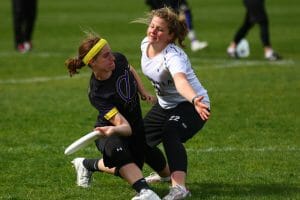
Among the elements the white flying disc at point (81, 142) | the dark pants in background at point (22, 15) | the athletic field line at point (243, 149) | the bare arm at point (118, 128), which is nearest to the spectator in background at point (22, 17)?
the dark pants in background at point (22, 15)

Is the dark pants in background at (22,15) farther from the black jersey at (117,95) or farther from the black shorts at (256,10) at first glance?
the black jersey at (117,95)

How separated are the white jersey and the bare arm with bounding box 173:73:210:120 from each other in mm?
224

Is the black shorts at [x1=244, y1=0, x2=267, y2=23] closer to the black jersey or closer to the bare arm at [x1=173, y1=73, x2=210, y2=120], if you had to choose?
the black jersey

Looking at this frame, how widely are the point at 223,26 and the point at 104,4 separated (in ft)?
35.7

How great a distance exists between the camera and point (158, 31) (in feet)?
25.7

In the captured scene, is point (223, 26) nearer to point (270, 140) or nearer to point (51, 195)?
point (270, 140)

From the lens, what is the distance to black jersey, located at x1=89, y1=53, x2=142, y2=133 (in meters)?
7.45

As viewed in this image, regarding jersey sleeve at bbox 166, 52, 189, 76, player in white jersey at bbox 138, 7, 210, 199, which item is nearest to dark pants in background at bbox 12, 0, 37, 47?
player in white jersey at bbox 138, 7, 210, 199

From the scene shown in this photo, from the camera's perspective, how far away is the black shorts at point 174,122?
304 inches

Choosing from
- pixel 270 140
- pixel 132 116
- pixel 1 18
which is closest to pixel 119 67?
pixel 132 116

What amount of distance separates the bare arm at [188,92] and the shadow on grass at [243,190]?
0.94m

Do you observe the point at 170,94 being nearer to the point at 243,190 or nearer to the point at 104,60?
the point at 104,60

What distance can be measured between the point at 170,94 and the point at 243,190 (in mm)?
1048

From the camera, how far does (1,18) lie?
2938cm
